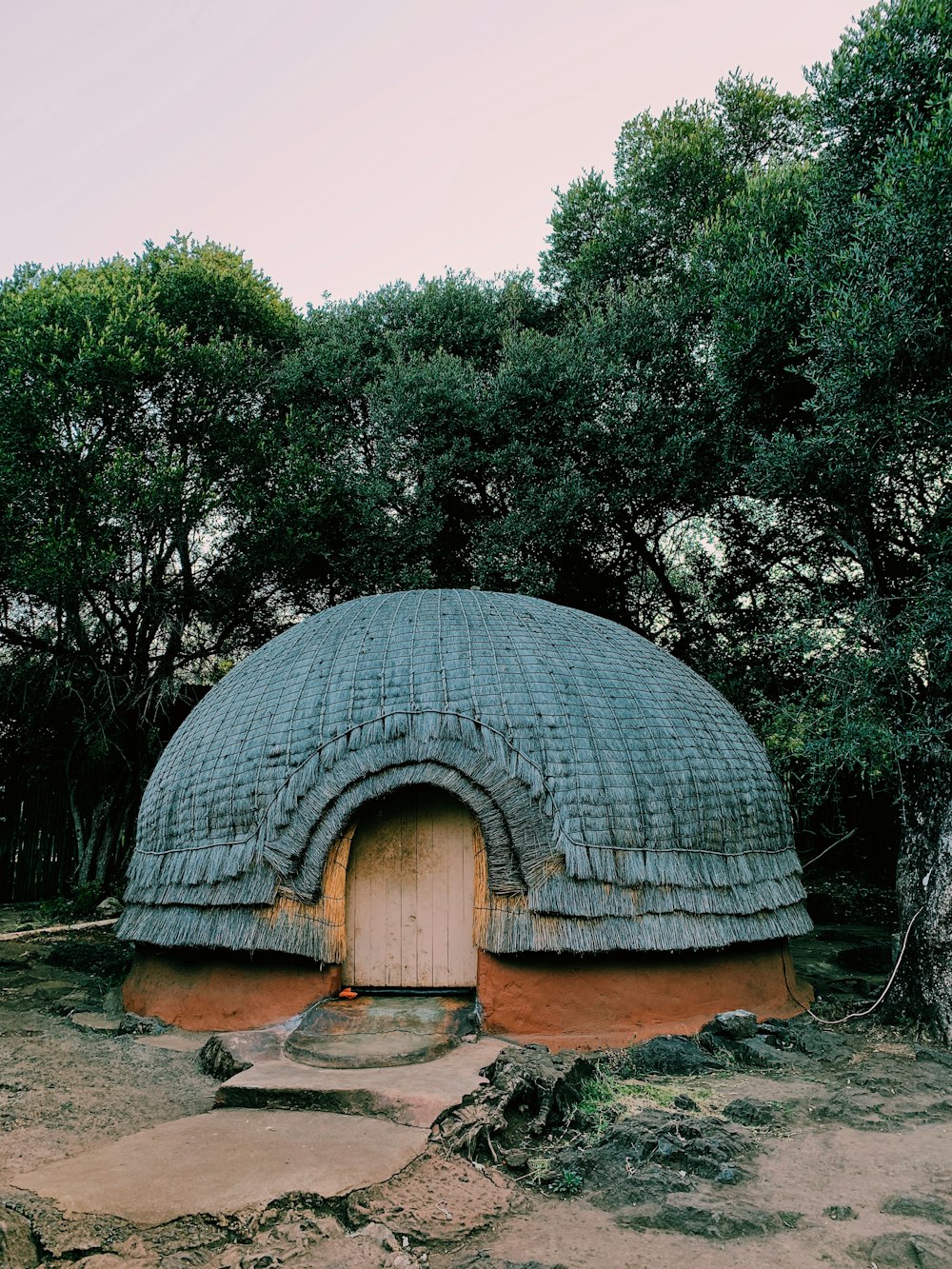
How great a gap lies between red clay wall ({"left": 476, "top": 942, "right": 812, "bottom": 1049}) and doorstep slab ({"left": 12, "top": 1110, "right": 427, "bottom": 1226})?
80.8 inches

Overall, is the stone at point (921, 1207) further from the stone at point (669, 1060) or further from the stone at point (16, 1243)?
the stone at point (16, 1243)

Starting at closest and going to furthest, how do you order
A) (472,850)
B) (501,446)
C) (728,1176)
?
(728,1176) < (472,850) < (501,446)

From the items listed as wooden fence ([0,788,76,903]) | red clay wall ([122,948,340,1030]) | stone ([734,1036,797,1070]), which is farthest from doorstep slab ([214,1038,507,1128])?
wooden fence ([0,788,76,903])

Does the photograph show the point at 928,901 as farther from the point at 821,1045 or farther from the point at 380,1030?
the point at 380,1030

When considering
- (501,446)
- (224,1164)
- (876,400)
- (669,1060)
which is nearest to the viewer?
(224,1164)

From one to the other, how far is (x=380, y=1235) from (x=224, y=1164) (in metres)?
1.06

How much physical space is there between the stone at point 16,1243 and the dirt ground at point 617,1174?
0.01 m

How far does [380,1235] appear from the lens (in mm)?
4023

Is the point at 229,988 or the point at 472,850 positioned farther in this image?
the point at 472,850

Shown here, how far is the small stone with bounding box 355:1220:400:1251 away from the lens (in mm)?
3949

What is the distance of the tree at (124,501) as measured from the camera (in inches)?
527

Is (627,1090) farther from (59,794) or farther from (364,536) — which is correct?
(59,794)

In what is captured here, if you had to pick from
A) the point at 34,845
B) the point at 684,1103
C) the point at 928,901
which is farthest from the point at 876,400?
the point at 34,845

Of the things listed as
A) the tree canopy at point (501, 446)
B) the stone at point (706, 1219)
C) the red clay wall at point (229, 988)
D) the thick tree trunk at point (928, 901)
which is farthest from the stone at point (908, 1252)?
the tree canopy at point (501, 446)
